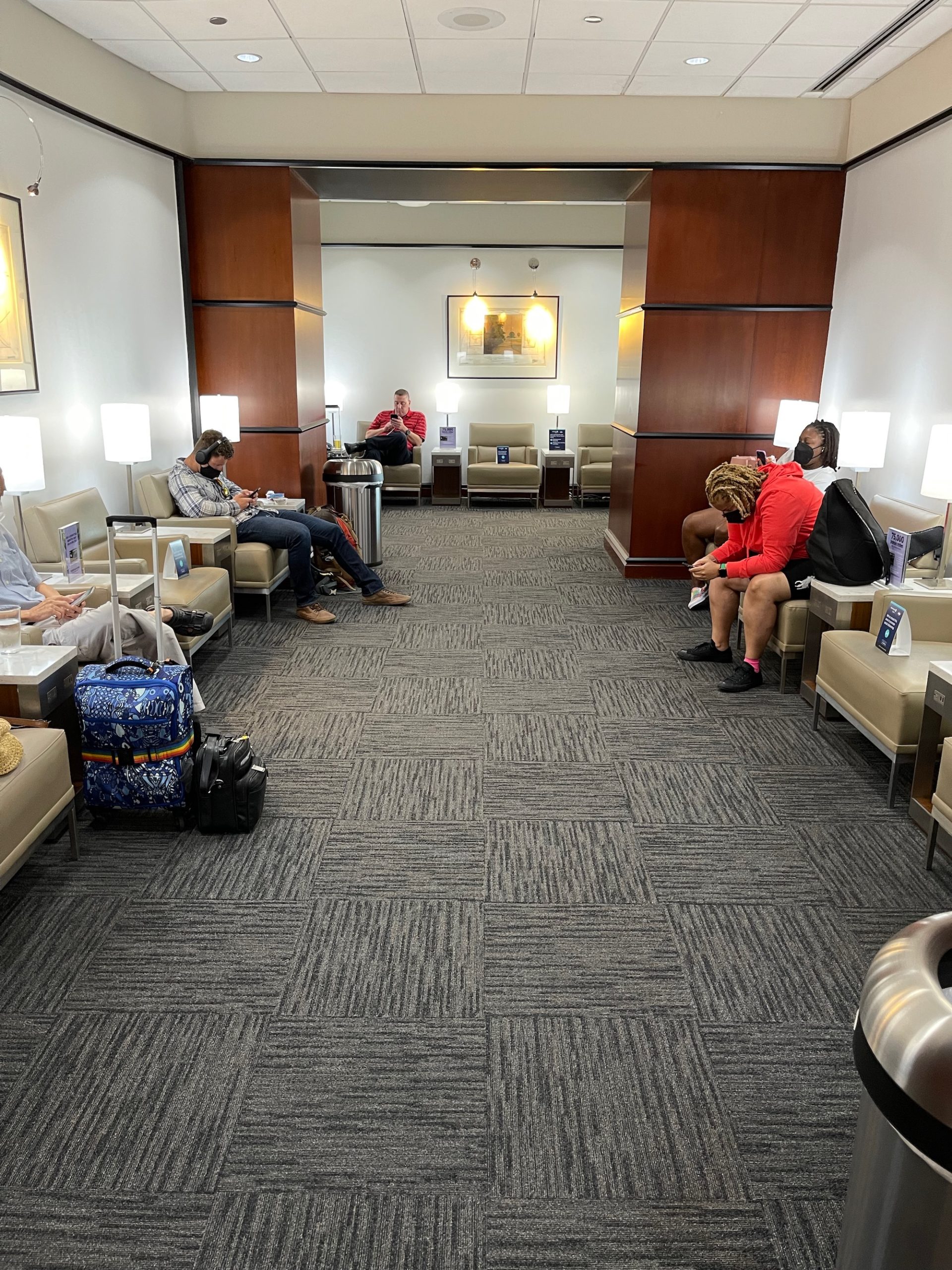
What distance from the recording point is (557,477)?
10.2 metres

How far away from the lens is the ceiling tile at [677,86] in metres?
5.61

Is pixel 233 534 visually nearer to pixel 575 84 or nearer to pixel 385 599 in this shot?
pixel 385 599

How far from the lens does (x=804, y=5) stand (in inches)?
173

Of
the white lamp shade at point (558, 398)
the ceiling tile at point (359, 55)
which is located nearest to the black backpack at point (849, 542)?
the ceiling tile at point (359, 55)

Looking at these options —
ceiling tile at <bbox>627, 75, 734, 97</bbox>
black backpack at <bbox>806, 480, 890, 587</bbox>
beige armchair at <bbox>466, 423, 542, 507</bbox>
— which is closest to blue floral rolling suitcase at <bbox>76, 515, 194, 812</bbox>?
black backpack at <bbox>806, 480, 890, 587</bbox>

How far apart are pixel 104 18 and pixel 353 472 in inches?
113

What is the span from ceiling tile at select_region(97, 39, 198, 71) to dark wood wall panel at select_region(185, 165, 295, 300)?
0.72 metres

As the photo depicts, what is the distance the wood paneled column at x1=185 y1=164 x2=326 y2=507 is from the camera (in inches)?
244

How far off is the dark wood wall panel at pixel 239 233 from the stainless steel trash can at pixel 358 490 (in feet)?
3.85

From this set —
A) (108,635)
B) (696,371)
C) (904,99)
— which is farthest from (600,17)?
(108,635)

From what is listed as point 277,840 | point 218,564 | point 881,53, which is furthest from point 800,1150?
point 881,53

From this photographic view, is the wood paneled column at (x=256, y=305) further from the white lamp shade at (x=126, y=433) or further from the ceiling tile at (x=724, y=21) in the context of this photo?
the ceiling tile at (x=724, y=21)

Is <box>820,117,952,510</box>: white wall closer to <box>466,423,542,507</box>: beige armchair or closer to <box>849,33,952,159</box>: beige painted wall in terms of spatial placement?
<box>849,33,952,159</box>: beige painted wall

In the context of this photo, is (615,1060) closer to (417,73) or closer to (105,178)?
(105,178)
